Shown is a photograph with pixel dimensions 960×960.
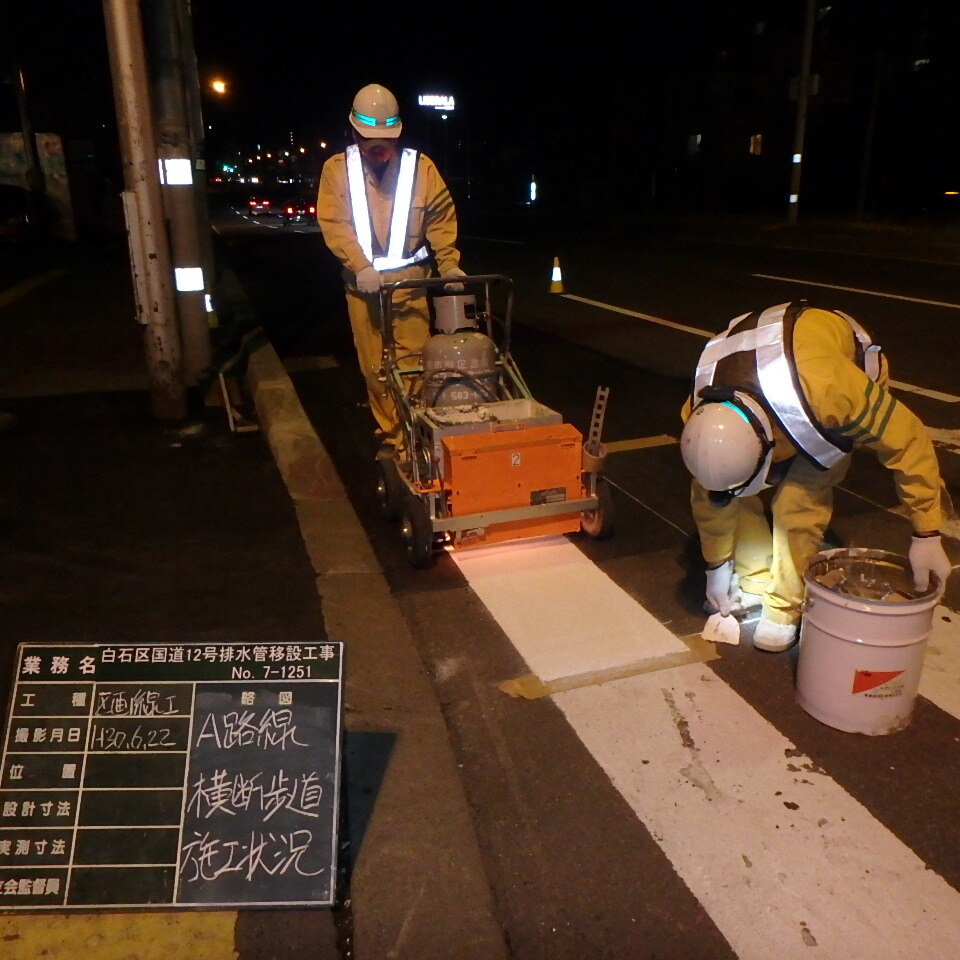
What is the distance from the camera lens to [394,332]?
6.23 meters

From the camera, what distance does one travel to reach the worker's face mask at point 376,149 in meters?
5.66

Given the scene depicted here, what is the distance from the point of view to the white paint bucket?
3150mm

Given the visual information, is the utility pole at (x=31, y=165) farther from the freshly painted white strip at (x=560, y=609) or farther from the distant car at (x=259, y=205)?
the freshly painted white strip at (x=560, y=609)

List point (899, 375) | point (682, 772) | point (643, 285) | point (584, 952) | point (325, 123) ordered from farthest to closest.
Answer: point (325, 123)
point (643, 285)
point (899, 375)
point (682, 772)
point (584, 952)

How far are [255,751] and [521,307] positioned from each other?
1212 centimetres

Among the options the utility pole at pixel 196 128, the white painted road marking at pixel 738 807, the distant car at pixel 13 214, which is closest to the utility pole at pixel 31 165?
the distant car at pixel 13 214

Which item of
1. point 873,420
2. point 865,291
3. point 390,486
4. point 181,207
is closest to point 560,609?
point 390,486

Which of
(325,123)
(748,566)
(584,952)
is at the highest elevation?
(325,123)

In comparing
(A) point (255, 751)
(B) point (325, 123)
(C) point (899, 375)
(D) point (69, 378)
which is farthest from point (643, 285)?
(B) point (325, 123)

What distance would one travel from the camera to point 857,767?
3.16m

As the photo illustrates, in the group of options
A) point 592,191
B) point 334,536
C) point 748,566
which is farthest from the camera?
point 592,191

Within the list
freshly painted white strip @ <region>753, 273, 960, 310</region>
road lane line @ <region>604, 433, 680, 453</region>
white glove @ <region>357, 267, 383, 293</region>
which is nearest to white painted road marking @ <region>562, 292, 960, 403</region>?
freshly painted white strip @ <region>753, 273, 960, 310</region>

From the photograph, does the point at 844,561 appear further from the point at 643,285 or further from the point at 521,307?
the point at 643,285

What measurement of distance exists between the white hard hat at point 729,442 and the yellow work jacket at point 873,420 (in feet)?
0.68
